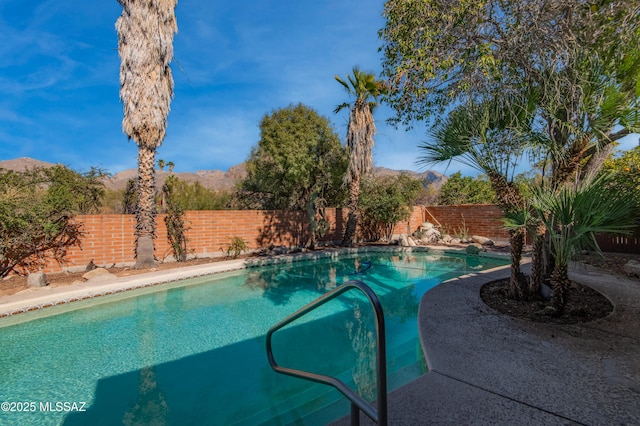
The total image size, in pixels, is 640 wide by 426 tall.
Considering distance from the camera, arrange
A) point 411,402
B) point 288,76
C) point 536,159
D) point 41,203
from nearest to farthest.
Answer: point 411,402
point 536,159
point 41,203
point 288,76

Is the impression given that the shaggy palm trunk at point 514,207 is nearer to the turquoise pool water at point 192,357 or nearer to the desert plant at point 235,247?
the turquoise pool water at point 192,357

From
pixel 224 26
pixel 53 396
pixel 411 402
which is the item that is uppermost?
pixel 224 26

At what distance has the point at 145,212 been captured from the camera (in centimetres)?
965

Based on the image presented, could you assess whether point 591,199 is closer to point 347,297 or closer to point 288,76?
point 347,297

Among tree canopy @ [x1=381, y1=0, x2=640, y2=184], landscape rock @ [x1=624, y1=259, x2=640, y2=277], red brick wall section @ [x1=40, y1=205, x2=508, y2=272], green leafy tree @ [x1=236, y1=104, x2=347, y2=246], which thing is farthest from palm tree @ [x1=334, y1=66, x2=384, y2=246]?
landscape rock @ [x1=624, y1=259, x2=640, y2=277]

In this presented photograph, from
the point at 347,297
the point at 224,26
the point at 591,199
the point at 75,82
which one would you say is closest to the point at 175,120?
the point at 224,26

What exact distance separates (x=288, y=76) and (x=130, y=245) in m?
8.67

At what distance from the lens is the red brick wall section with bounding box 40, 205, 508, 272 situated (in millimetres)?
9414

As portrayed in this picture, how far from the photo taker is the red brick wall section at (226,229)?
9414 millimetres

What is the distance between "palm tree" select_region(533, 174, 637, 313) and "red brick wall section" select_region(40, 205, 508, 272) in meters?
1.78

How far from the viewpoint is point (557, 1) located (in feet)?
14.9

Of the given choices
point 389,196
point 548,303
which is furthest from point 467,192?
point 548,303

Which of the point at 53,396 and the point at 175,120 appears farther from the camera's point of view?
the point at 175,120

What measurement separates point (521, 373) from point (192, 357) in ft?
13.3
